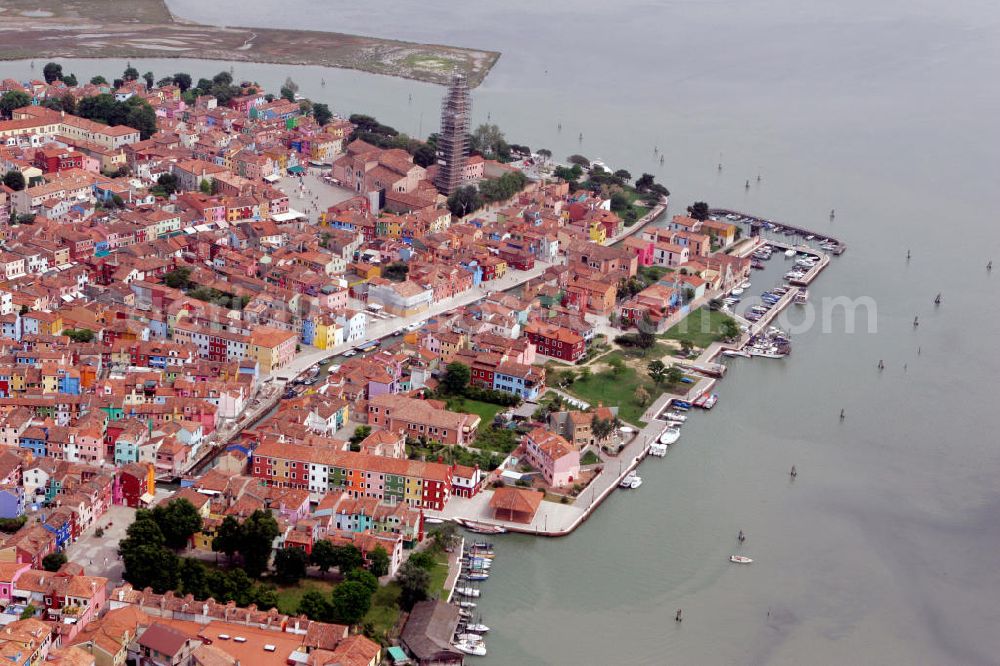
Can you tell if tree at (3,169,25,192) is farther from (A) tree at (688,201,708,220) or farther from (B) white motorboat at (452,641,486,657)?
(B) white motorboat at (452,641,486,657)

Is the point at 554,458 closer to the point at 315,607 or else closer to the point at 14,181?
the point at 315,607

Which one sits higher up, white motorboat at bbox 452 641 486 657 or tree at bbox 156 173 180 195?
tree at bbox 156 173 180 195

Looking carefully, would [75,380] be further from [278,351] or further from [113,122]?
[113,122]

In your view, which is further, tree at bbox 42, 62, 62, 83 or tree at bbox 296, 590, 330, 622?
tree at bbox 42, 62, 62, 83

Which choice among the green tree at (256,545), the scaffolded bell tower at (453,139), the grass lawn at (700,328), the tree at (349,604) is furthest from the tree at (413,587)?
the scaffolded bell tower at (453,139)

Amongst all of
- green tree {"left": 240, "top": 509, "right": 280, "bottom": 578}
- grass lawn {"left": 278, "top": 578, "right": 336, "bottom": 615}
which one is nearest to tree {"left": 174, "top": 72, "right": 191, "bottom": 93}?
green tree {"left": 240, "top": 509, "right": 280, "bottom": 578}

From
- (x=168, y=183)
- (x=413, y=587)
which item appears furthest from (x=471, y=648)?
(x=168, y=183)

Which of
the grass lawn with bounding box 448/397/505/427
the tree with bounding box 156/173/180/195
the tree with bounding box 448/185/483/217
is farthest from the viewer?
the tree with bounding box 448/185/483/217
